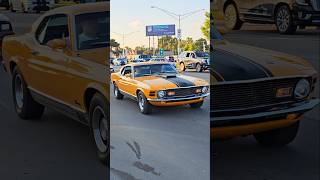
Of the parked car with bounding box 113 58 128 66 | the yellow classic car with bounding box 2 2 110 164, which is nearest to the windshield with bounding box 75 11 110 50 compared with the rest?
the yellow classic car with bounding box 2 2 110 164

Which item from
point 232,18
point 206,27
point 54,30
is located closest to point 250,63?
point 232,18

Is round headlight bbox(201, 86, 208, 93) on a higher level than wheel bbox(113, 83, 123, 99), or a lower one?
higher

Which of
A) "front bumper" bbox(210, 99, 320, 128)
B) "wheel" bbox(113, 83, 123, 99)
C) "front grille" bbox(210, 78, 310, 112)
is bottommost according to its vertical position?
"front bumper" bbox(210, 99, 320, 128)

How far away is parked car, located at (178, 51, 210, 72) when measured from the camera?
262 centimetres

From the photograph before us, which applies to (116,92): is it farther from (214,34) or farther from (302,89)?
(302,89)

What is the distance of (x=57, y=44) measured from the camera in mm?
4520

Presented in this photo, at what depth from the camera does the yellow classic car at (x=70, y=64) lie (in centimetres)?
389

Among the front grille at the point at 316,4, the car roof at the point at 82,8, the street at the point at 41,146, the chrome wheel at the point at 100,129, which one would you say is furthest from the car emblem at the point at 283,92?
the street at the point at 41,146

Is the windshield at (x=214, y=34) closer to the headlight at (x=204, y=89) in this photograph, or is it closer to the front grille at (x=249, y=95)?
the headlight at (x=204, y=89)

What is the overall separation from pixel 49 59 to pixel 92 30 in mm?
926

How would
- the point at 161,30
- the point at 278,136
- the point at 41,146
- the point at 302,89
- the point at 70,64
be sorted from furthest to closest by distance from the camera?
the point at 41,146, the point at 70,64, the point at 278,136, the point at 302,89, the point at 161,30

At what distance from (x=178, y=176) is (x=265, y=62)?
3.07 ft

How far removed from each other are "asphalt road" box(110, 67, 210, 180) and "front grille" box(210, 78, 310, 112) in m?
0.59

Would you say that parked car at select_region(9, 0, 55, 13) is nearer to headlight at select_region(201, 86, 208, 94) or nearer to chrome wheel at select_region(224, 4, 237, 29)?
chrome wheel at select_region(224, 4, 237, 29)
